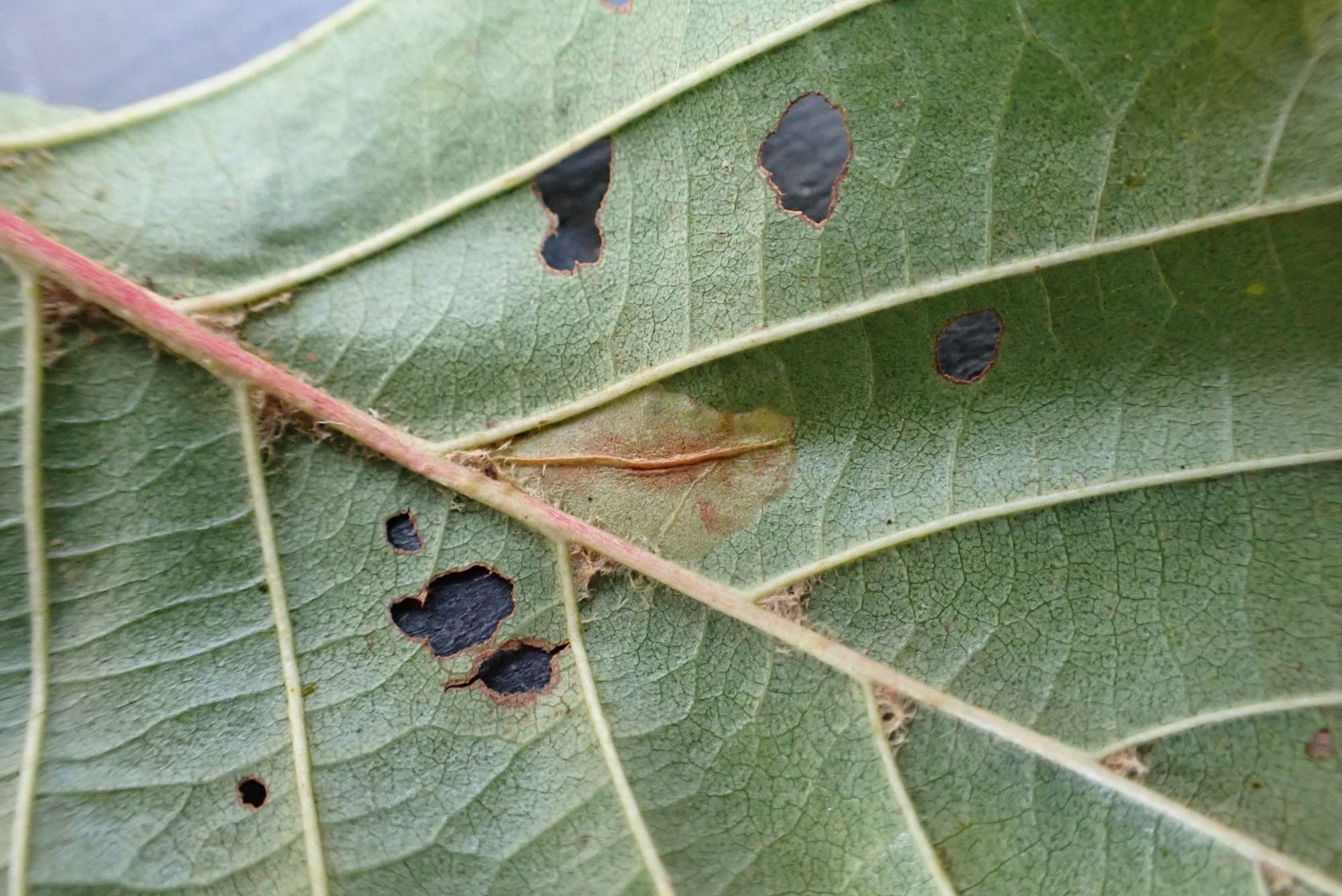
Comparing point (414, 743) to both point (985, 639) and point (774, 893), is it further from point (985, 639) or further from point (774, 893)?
point (985, 639)

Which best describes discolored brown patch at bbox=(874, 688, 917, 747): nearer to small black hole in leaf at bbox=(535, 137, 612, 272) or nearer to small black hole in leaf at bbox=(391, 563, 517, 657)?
small black hole in leaf at bbox=(391, 563, 517, 657)

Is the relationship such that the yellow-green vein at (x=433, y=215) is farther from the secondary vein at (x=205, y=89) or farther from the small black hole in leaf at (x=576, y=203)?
the secondary vein at (x=205, y=89)

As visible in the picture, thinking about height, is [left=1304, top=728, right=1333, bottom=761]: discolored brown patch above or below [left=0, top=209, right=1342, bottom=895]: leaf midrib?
below

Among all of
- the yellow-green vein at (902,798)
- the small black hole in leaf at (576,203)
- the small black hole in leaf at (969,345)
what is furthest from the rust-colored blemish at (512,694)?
the small black hole in leaf at (969,345)

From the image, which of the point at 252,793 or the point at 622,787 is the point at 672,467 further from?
the point at 252,793

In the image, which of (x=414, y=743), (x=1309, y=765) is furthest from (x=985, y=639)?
(x=414, y=743)

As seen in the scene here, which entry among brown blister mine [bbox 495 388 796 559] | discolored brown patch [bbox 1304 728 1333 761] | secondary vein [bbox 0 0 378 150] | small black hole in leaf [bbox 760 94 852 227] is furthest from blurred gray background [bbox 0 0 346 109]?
discolored brown patch [bbox 1304 728 1333 761]

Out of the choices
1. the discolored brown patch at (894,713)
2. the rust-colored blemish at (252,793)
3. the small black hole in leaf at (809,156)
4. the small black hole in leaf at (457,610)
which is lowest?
the discolored brown patch at (894,713)
